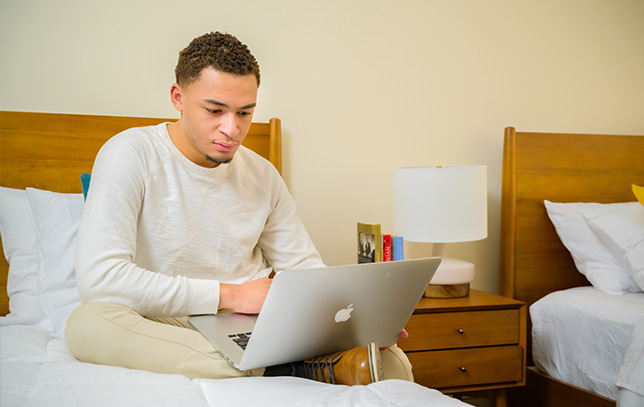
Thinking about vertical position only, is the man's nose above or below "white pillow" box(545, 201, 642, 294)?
above

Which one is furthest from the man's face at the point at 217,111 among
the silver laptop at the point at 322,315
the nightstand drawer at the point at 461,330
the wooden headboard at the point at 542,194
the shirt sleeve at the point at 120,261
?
the wooden headboard at the point at 542,194

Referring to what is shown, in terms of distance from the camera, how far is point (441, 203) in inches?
78.1

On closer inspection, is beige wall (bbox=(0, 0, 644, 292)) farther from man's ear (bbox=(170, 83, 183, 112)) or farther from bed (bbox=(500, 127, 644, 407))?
man's ear (bbox=(170, 83, 183, 112))

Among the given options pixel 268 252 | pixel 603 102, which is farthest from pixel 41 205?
pixel 603 102

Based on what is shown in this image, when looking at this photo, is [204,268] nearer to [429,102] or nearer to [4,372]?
[4,372]

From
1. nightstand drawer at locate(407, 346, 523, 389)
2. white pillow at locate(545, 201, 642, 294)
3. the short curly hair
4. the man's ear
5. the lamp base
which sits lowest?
nightstand drawer at locate(407, 346, 523, 389)

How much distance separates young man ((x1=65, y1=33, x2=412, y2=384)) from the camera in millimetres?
1070

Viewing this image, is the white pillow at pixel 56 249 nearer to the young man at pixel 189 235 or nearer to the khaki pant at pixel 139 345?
the young man at pixel 189 235

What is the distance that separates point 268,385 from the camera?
36.7 inches

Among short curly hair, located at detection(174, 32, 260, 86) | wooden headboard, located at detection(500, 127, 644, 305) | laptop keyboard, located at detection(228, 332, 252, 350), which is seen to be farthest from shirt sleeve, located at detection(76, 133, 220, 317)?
wooden headboard, located at detection(500, 127, 644, 305)

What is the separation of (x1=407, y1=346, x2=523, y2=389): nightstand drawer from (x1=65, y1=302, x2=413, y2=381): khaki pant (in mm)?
882

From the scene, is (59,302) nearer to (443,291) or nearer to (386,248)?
(386,248)

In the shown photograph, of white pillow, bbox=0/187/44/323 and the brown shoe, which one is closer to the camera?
the brown shoe

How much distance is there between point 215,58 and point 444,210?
99cm
